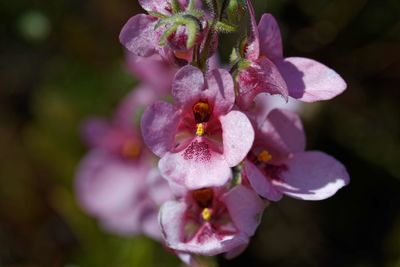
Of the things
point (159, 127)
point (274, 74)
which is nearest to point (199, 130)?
point (159, 127)

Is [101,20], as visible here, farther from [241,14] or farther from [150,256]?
[241,14]

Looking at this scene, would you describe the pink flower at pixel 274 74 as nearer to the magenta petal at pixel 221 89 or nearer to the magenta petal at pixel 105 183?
the magenta petal at pixel 221 89

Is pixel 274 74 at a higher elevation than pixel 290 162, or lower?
higher

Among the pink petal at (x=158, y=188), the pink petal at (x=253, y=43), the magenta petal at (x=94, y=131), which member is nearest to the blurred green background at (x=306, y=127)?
the magenta petal at (x=94, y=131)

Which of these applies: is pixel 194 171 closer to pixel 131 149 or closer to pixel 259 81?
pixel 259 81

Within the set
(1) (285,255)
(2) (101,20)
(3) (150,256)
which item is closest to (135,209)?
(3) (150,256)

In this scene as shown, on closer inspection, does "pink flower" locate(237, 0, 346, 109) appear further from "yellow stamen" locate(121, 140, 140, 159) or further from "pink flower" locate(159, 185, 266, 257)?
"yellow stamen" locate(121, 140, 140, 159)
